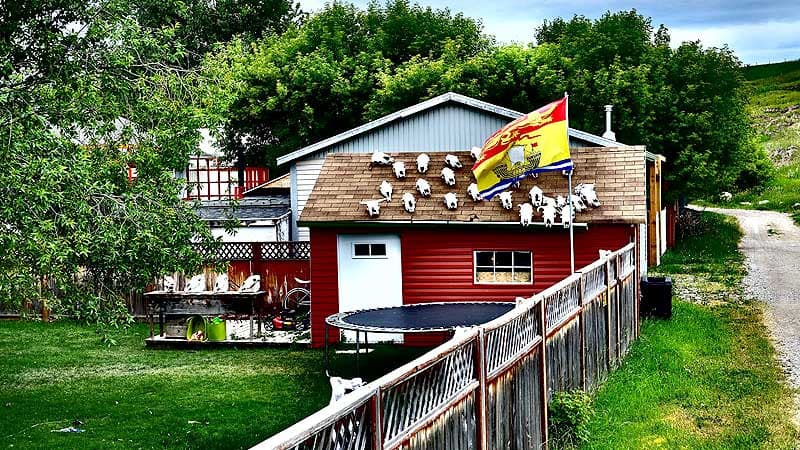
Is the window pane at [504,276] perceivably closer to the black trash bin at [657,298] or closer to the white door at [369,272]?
the white door at [369,272]

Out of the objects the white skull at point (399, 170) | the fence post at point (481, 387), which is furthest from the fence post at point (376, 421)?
the white skull at point (399, 170)

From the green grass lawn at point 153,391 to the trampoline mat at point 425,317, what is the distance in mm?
1096

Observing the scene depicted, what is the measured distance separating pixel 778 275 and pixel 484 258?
1243cm


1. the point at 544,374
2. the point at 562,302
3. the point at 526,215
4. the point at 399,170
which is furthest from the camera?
the point at 399,170

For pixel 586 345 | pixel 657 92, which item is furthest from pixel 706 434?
pixel 657 92

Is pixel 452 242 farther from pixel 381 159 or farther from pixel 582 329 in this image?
pixel 582 329

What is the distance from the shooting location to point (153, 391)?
15.0 meters

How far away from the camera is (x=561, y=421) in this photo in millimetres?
9812

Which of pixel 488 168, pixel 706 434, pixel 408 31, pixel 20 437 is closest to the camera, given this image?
pixel 706 434

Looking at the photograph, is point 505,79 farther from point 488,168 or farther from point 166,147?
point 166,147

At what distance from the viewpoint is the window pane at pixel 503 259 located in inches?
693

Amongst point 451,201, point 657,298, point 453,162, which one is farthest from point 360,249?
point 657,298

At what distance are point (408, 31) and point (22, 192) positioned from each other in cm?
3521

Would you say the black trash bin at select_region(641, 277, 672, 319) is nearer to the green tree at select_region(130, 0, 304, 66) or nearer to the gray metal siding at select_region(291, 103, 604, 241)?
the gray metal siding at select_region(291, 103, 604, 241)
